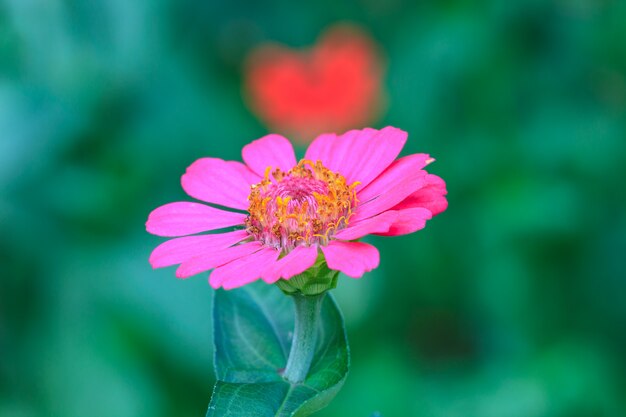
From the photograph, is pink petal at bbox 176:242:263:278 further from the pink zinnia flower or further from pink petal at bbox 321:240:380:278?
pink petal at bbox 321:240:380:278

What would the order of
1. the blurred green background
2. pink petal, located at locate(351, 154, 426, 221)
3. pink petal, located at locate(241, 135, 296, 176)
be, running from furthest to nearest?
1. the blurred green background
2. pink petal, located at locate(241, 135, 296, 176)
3. pink petal, located at locate(351, 154, 426, 221)

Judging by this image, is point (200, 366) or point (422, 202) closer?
point (422, 202)

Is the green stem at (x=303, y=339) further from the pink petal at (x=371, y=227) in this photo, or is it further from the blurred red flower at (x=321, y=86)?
the blurred red flower at (x=321, y=86)

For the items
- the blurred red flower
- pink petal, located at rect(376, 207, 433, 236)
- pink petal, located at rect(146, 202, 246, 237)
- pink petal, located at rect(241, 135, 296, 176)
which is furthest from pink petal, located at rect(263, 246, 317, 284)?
the blurred red flower

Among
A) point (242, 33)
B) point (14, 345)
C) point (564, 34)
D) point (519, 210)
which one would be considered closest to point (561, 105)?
point (564, 34)

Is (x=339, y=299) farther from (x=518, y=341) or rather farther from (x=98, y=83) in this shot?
(x=98, y=83)

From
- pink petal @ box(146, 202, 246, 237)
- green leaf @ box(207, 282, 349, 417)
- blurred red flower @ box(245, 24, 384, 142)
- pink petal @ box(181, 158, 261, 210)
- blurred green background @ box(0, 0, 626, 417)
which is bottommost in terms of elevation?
green leaf @ box(207, 282, 349, 417)

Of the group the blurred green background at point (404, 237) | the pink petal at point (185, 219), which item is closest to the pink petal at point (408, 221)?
the pink petal at point (185, 219)
